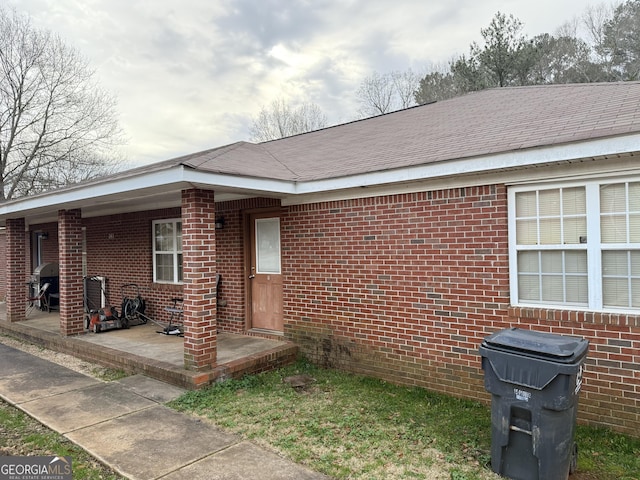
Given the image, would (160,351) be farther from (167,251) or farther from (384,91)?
(384,91)

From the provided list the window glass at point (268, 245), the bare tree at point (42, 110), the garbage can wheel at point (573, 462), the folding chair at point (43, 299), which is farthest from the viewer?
the bare tree at point (42, 110)

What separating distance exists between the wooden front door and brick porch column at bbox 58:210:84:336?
342 cm

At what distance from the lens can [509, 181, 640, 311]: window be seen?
4.04 meters

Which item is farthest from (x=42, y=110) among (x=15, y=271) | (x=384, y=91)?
(x=384, y=91)

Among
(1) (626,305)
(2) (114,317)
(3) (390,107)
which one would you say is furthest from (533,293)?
(3) (390,107)

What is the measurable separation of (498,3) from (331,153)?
48.2ft

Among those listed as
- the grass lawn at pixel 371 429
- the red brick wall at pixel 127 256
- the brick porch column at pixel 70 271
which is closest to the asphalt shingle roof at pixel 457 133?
the grass lawn at pixel 371 429

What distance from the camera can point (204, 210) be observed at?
18.1 ft

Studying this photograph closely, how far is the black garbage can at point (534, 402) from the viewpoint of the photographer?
303 cm

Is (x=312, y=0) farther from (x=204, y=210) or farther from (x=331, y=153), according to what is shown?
(x=204, y=210)

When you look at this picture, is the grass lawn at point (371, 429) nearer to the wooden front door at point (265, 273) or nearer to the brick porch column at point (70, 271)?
the wooden front door at point (265, 273)

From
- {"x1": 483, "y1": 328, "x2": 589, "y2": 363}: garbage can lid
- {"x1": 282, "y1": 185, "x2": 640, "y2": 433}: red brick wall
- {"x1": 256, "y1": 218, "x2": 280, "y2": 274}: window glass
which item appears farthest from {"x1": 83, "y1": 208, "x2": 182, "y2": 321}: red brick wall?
{"x1": 483, "y1": 328, "x2": 589, "y2": 363}: garbage can lid

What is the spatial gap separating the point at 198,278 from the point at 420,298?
9.55 ft

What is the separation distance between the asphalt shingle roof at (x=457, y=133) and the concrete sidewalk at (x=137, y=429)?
2919 mm
